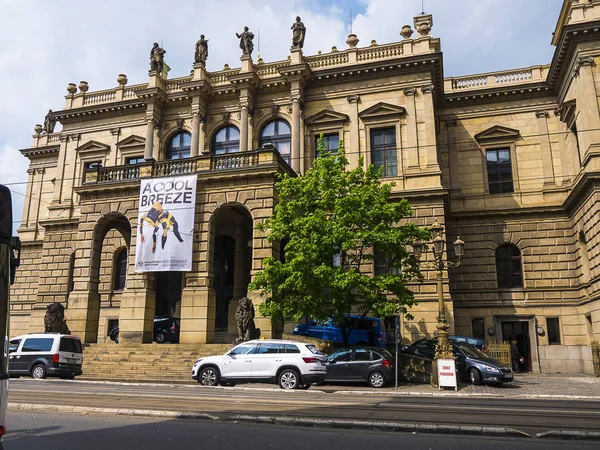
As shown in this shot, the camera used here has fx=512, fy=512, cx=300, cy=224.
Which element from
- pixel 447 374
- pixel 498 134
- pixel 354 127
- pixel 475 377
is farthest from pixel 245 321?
pixel 498 134

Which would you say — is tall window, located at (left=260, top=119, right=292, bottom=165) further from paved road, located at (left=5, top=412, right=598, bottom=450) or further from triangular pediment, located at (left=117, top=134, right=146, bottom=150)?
paved road, located at (left=5, top=412, right=598, bottom=450)

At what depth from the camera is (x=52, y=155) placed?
4644cm

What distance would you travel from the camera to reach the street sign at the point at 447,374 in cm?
1798

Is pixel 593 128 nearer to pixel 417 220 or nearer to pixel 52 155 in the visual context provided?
pixel 417 220

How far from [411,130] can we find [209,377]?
808 inches

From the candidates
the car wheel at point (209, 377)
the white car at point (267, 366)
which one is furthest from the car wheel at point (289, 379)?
the car wheel at point (209, 377)

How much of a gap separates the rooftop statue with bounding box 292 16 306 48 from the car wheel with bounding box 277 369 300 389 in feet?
79.6

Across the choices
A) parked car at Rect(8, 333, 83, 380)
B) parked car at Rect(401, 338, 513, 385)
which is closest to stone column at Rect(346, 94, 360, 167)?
parked car at Rect(401, 338, 513, 385)

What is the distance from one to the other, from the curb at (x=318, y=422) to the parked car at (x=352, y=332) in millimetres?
15956

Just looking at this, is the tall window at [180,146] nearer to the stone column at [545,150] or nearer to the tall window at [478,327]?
the tall window at [478,327]

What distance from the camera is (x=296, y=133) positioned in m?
33.7

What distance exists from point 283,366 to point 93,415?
26.4 feet

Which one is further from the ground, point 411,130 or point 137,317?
point 411,130

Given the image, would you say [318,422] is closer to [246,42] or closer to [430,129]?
[430,129]
